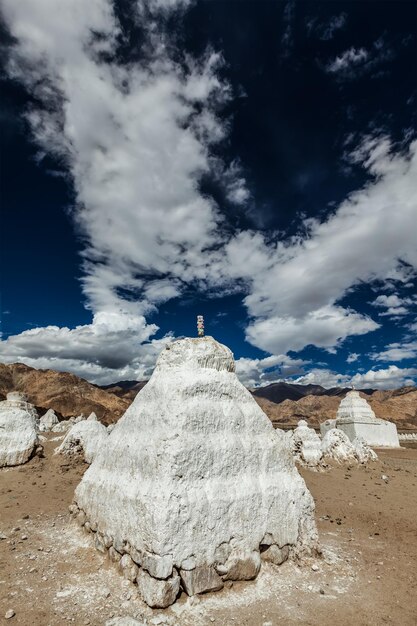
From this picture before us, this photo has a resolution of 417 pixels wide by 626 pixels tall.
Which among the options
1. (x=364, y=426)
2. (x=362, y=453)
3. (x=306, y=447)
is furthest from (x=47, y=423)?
Answer: (x=362, y=453)

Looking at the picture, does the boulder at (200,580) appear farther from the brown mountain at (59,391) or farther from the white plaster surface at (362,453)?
the brown mountain at (59,391)

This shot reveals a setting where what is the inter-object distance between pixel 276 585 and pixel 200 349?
12.9 ft

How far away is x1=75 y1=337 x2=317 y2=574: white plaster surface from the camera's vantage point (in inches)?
199

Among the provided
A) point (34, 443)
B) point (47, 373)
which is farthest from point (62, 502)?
point (47, 373)

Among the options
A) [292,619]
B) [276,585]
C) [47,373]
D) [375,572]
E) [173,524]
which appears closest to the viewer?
[292,619]

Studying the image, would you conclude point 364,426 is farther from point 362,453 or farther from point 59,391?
point 59,391

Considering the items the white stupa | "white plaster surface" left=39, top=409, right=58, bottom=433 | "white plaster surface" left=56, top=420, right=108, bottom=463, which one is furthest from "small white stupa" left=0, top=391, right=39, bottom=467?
"white plaster surface" left=39, top=409, right=58, bottom=433

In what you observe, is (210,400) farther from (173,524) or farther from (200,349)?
(173,524)

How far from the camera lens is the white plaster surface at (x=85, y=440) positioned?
1496 cm

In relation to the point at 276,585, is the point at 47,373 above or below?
above

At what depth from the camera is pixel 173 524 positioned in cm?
491

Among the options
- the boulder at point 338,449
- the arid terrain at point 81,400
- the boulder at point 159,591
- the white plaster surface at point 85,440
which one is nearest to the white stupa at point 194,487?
the boulder at point 159,591

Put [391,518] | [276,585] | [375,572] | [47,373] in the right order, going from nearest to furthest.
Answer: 1. [276,585]
2. [375,572]
3. [391,518]
4. [47,373]

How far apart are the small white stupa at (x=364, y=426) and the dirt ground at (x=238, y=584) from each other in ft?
67.1
